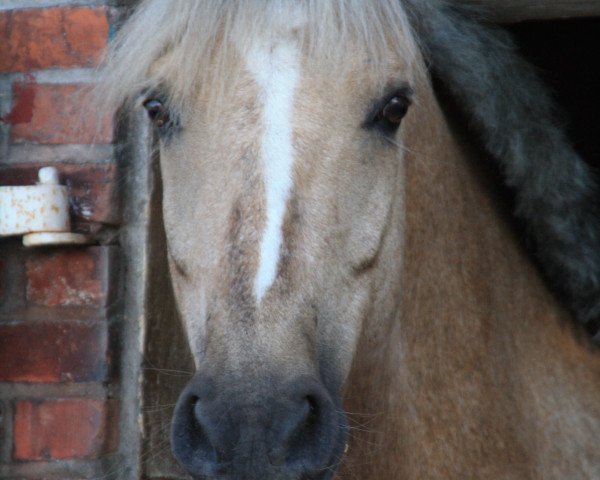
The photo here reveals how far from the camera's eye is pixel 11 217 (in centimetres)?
147

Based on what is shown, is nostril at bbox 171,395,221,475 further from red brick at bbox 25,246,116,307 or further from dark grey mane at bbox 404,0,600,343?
dark grey mane at bbox 404,0,600,343

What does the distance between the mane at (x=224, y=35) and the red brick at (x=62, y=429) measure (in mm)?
583

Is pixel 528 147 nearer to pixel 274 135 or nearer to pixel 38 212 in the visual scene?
pixel 274 135

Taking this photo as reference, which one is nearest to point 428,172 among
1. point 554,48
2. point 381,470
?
point 381,470

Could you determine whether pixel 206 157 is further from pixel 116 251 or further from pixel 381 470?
pixel 381 470

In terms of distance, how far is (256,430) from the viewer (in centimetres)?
104

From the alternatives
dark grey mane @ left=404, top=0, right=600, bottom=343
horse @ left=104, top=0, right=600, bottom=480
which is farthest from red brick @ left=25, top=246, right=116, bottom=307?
dark grey mane @ left=404, top=0, right=600, bottom=343

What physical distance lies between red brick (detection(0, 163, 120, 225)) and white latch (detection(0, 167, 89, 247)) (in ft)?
0.16

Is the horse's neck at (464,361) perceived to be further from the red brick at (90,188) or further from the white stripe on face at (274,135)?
the red brick at (90,188)

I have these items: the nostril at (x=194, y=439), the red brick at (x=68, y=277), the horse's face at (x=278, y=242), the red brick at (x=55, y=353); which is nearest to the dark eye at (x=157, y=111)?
the horse's face at (x=278, y=242)

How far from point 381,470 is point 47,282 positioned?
70cm

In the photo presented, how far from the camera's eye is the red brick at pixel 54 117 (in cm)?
155

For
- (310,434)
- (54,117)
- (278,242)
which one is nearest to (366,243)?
(278,242)

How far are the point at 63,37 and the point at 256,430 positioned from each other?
2.94 feet
